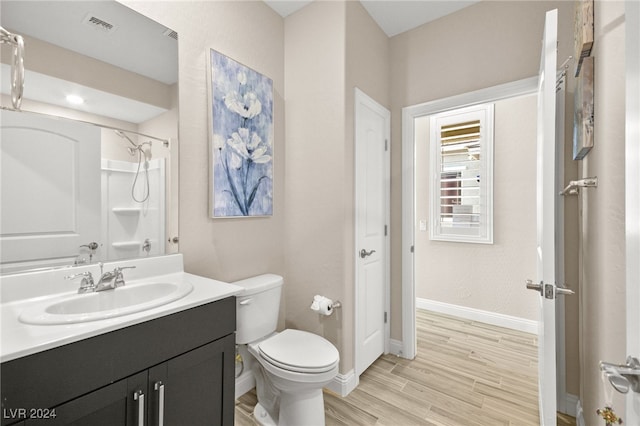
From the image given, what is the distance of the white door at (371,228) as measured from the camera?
2072 mm

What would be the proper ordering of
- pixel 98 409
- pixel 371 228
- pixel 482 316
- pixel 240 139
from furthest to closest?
pixel 482 316 → pixel 371 228 → pixel 240 139 → pixel 98 409

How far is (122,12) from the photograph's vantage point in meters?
1.40

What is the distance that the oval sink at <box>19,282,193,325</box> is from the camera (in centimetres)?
93

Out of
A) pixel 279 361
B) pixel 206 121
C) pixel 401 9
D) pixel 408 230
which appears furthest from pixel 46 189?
pixel 401 9

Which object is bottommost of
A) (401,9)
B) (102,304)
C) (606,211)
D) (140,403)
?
(140,403)

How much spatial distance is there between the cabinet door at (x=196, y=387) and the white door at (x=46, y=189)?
0.67 metres

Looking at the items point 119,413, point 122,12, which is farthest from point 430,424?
point 122,12

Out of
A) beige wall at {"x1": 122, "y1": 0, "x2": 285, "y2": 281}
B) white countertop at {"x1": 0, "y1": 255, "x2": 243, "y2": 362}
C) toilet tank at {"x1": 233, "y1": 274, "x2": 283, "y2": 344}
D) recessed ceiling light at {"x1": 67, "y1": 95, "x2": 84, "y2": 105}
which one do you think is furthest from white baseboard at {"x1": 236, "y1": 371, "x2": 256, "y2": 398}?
recessed ceiling light at {"x1": 67, "y1": 95, "x2": 84, "y2": 105}

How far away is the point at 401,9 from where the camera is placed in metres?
2.19

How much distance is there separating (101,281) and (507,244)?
130 inches

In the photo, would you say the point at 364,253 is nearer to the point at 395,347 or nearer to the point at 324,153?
the point at 324,153

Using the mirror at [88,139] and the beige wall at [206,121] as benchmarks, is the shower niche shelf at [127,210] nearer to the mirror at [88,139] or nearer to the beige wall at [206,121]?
the mirror at [88,139]

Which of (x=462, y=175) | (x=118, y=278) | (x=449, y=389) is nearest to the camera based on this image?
(x=118, y=278)

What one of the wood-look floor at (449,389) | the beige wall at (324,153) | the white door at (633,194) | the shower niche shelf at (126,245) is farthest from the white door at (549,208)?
the shower niche shelf at (126,245)
